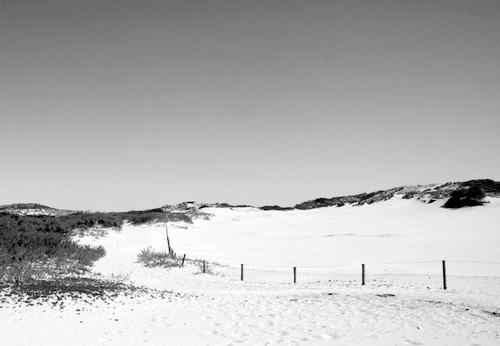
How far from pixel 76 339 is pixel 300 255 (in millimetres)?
29126

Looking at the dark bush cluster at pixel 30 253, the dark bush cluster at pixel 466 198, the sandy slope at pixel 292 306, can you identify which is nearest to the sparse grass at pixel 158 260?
the sandy slope at pixel 292 306

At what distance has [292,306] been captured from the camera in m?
14.9

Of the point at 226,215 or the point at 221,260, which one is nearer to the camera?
the point at 221,260

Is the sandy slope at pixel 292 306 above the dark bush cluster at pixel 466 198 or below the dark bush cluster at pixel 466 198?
below

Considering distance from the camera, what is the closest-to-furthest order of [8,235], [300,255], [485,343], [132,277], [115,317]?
[485,343] < [115,317] < [132,277] < [8,235] < [300,255]

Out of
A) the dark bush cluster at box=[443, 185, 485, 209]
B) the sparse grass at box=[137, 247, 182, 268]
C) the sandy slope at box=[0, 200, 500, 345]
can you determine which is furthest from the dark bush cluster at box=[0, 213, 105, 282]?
the dark bush cluster at box=[443, 185, 485, 209]

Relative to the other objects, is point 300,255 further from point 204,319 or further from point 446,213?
point 446,213

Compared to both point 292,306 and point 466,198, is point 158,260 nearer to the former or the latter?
point 292,306

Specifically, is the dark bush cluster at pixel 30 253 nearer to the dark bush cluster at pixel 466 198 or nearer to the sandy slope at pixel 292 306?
the sandy slope at pixel 292 306

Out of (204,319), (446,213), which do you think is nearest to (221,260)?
(204,319)

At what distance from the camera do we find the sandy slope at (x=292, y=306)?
10.5 m

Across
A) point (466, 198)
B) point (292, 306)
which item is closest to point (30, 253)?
→ point (292, 306)

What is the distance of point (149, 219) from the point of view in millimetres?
57656

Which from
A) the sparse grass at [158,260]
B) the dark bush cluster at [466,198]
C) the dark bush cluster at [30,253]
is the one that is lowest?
the sparse grass at [158,260]
